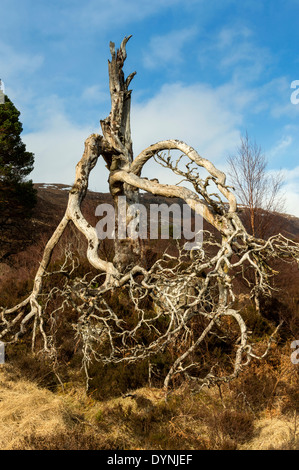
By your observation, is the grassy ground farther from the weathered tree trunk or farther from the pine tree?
the pine tree

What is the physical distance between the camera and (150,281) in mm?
4504

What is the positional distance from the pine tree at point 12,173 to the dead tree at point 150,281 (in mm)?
10375

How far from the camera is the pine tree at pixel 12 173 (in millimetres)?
17391

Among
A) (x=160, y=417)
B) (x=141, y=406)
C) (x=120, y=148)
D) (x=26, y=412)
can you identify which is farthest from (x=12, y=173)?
(x=160, y=417)

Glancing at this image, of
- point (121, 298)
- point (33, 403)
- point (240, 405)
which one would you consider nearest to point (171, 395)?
point (240, 405)

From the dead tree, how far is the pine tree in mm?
10375

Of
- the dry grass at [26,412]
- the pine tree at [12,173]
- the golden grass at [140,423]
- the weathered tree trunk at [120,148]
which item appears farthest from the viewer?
the pine tree at [12,173]

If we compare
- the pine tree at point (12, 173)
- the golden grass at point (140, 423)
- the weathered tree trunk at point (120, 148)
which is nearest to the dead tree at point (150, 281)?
the weathered tree trunk at point (120, 148)

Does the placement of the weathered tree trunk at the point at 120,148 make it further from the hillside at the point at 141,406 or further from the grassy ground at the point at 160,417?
the grassy ground at the point at 160,417

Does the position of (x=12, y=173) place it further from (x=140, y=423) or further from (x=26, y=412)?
(x=140, y=423)

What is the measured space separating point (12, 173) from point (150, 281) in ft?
53.0

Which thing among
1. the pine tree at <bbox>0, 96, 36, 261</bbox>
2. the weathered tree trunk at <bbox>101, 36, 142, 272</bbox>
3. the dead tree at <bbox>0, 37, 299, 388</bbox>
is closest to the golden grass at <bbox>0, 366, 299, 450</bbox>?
the dead tree at <bbox>0, 37, 299, 388</bbox>
